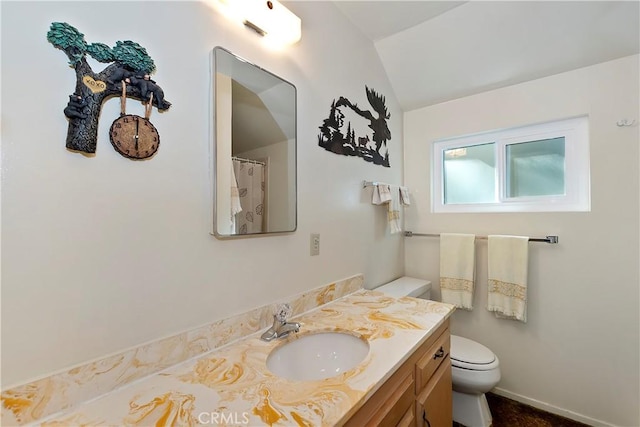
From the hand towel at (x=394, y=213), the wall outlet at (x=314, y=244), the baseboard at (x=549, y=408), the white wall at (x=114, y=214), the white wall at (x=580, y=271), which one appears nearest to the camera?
the white wall at (x=114, y=214)

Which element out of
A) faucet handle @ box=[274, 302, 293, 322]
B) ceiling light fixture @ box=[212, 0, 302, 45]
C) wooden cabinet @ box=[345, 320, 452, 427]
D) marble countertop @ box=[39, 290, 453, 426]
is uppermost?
ceiling light fixture @ box=[212, 0, 302, 45]

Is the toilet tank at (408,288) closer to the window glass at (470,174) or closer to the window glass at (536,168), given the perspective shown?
the window glass at (470,174)

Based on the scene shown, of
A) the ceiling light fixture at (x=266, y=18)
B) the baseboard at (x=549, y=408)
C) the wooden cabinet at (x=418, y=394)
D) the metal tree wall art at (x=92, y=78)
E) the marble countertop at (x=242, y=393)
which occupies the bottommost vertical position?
the baseboard at (x=549, y=408)

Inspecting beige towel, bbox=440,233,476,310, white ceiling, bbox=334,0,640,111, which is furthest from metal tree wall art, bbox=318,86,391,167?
beige towel, bbox=440,233,476,310

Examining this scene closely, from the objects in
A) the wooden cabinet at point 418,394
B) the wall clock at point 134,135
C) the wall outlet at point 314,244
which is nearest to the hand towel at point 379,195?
the wall outlet at point 314,244

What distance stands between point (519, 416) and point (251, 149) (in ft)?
7.32

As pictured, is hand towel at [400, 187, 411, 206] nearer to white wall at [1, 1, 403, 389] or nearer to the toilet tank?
the toilet tank

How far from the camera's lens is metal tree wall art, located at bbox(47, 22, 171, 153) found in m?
0.68

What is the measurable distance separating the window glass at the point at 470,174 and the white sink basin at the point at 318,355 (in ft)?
5.08

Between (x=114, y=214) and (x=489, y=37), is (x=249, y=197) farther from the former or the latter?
(x=489, y=37)

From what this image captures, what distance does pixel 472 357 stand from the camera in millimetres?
1593

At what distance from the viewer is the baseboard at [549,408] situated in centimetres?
162

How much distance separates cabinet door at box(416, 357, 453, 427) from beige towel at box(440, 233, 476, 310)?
2.54 feet

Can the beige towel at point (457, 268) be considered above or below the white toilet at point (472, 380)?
above
